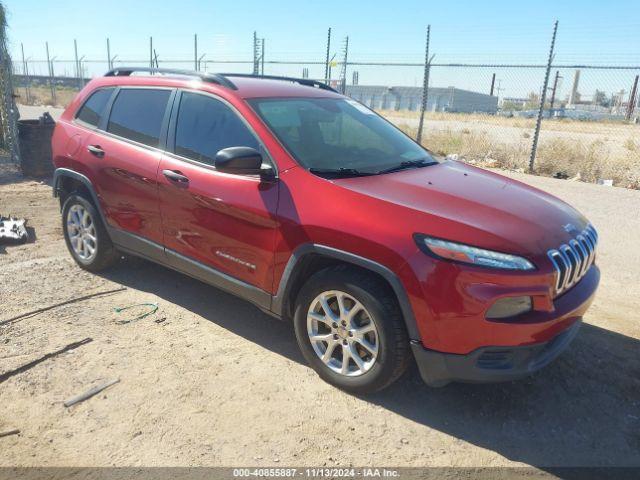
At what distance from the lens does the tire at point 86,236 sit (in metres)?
4.58

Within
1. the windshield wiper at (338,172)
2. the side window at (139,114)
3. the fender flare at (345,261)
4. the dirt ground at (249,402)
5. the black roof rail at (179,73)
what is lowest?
the dirt ground at (249,402)

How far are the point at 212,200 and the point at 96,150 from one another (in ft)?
5.09

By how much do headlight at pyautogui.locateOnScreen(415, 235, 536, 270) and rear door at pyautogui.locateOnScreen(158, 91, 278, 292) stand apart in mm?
1091

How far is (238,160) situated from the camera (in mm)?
3135

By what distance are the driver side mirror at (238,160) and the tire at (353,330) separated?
0.78 meters

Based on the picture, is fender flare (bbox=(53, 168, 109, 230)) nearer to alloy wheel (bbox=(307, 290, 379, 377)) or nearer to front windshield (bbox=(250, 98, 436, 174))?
front windshield (bbox=(250, 98, 436, 174))

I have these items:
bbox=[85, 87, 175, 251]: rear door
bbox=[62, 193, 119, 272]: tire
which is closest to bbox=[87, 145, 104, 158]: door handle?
bbox=[85, 87, 175, 251]: rear door

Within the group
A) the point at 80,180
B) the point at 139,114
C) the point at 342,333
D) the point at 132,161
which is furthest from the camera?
the point at 80,180

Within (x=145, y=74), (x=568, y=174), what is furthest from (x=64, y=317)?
(x=568, y=174)

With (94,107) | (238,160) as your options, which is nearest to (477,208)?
(238,160)

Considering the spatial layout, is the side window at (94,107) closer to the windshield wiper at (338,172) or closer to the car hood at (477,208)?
the windshield wiper at (338,172)

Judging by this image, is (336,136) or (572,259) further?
(336,136)

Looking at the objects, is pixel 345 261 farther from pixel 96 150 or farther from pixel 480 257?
pixel 96 150

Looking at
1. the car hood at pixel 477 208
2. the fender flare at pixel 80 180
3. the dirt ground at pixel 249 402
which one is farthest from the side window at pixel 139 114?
the car hood at pixel 477 208
